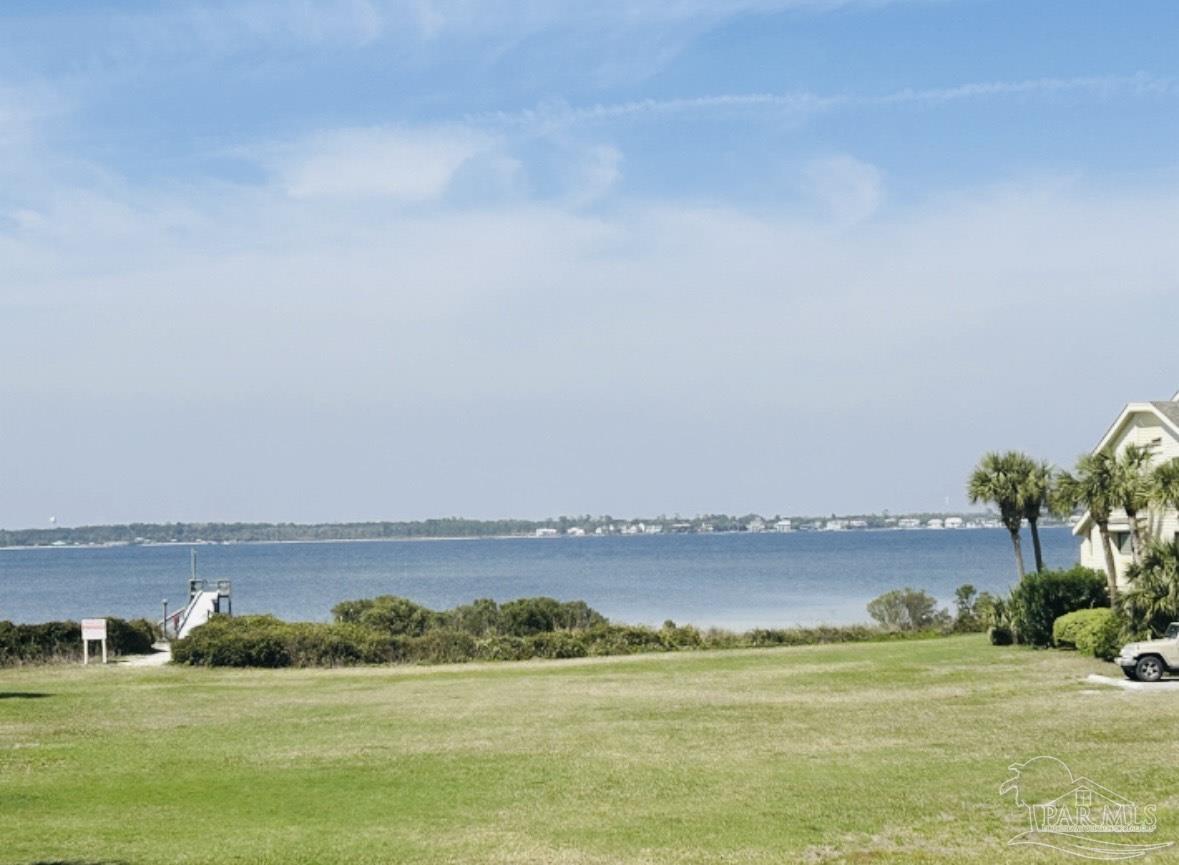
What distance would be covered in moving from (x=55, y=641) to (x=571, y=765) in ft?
94.0

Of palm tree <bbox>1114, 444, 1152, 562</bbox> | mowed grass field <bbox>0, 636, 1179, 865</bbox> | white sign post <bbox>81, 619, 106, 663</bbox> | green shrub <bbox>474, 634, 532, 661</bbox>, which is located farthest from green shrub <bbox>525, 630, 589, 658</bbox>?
palm tree <bbox>1114, 444, 1152, 562</bbox>

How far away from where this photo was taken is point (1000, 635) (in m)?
41.8

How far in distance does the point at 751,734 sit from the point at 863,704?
5215mm

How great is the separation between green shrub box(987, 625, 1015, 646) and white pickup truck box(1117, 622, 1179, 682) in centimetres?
1125

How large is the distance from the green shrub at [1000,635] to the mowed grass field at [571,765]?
6166 millimetres

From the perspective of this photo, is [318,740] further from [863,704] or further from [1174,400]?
[1174,400]

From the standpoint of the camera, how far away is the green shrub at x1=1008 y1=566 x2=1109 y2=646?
39.8m

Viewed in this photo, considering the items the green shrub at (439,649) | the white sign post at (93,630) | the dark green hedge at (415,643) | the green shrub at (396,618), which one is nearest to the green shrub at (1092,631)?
the dark green hedge at (415,643)

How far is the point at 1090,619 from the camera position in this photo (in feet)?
120

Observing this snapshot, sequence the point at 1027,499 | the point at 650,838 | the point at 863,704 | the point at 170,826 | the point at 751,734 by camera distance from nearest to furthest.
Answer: the point at 650,838
the point at 170,826
the point at 751,734
the point at 863,704
the point at 1027,499

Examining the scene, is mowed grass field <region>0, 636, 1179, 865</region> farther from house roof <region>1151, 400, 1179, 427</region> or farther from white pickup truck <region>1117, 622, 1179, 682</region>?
house roof <region>1151, 400, 1179, 427</region>

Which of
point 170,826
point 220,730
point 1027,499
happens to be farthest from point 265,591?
point 170,826

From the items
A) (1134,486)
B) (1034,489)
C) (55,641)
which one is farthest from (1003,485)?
(55,641)

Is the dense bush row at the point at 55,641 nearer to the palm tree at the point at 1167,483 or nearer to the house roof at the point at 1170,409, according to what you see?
the palm tree at the point at 1167,483
